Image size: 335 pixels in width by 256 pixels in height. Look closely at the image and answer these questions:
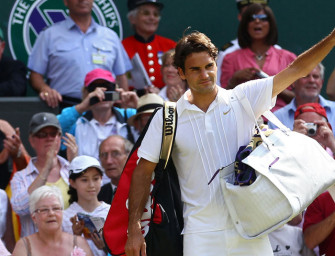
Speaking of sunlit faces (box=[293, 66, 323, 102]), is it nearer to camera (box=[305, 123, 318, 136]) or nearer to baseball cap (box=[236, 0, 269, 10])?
baseball cap (box=[236, 0, 269, 10])

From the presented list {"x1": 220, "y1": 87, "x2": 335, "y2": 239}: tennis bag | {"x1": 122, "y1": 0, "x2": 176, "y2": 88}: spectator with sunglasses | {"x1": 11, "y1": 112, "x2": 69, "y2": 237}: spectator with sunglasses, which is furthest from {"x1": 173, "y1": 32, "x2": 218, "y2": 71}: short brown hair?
{"x1": 122, "y1": 0, "x2": 176, "y2": 88}: spectator with sunglasses

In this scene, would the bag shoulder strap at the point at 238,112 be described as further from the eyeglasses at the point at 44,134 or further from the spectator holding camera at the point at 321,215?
the eyeglasses at the point at 44,134

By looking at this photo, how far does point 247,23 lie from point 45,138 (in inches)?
93.6

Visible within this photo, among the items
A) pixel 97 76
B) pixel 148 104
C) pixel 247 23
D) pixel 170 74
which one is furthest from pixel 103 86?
pixel 247 23

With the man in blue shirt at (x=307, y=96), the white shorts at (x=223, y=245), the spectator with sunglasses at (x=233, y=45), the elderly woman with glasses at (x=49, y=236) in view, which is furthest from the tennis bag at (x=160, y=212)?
the spectator with sunglasses at (x=233, y=45)

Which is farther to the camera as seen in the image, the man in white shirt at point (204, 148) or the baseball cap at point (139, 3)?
the baseball cap at point (139, 3)

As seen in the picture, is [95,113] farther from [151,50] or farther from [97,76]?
[151,50]

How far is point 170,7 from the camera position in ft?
30.4

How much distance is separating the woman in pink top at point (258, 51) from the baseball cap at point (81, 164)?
2065 millimetres

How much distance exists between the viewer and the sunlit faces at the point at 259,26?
795cm

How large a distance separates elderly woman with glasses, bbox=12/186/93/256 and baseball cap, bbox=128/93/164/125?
1502 millimetres

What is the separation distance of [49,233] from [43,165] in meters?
0.98

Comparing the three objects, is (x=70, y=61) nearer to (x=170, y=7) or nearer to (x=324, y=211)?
(x=170, y=7)

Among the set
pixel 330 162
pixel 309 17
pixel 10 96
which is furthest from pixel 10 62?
pixel 330 162
